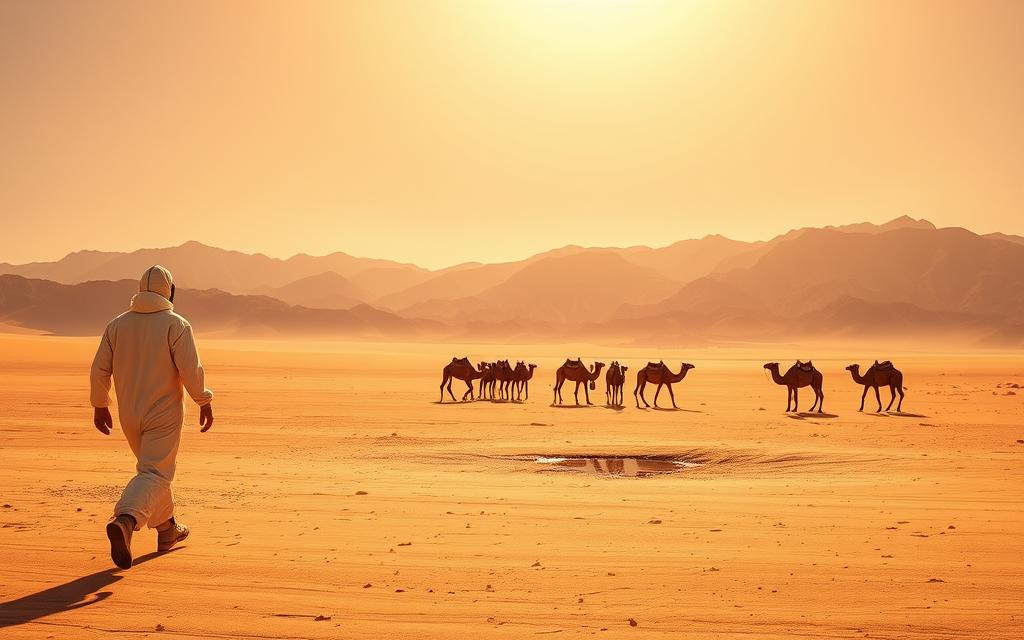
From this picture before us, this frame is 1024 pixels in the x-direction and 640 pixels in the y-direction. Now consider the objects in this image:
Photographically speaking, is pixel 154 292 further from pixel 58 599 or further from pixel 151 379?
pixel 58 599

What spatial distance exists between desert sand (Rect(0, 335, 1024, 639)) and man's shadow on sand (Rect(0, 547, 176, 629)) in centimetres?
2

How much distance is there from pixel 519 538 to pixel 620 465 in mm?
6832

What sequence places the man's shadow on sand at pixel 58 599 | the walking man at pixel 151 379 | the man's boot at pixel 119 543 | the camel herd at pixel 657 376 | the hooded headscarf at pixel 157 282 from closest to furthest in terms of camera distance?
the man's shadow on sand at pixel 58 599, the man's boot at pixel 119 543, the walking man at pixel 151 379, the hooded headscarf at pixel 157 282, the camel herd at pixel 657 376

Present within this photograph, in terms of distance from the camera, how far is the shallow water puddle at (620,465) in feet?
45.9

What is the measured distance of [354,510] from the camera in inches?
385

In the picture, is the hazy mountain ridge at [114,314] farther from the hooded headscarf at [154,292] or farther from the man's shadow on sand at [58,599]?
the man's shadow on sand at [58,599]

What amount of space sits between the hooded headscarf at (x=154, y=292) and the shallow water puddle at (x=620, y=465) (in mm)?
8092

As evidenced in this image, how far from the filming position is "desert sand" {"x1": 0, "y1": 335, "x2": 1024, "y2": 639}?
591cm

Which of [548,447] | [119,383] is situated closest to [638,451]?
[548,447]

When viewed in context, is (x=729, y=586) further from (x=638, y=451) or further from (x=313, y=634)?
(x=638, y=451)

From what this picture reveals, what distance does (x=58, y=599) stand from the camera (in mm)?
6227

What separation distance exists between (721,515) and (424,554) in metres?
3.81

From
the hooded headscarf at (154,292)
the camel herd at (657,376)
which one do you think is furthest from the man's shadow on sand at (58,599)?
the camel herd at (657,376)

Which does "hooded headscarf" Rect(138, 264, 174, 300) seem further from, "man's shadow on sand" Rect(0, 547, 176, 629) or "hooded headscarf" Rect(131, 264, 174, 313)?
"man's shadow on sand" Rect(0, 547, 176, 629)
